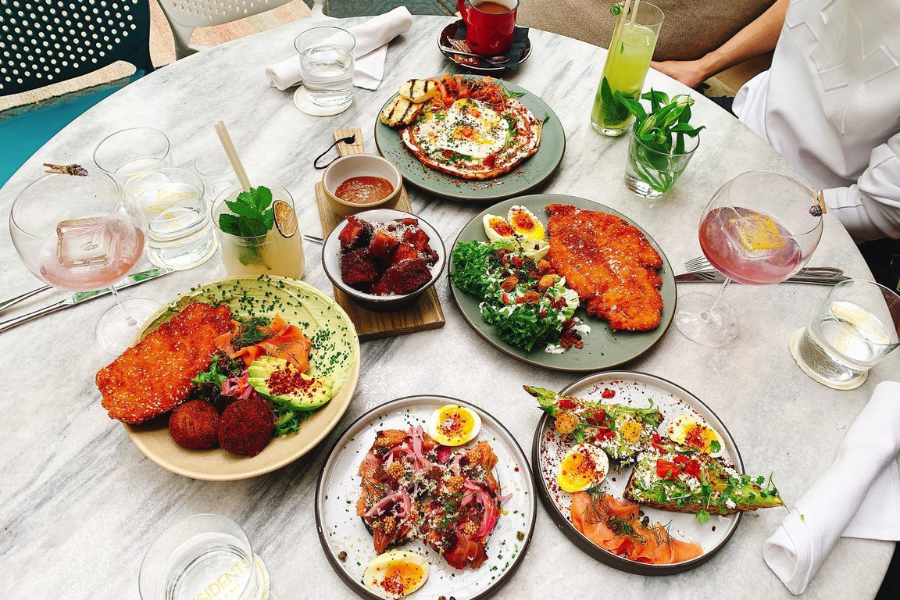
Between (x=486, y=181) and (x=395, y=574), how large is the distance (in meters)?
1.41

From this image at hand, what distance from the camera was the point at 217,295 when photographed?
165cm

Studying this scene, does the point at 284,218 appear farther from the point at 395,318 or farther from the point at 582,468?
the point at 582,468

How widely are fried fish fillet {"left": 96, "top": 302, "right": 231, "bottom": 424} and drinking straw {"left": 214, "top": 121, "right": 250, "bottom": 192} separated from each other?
0.39m

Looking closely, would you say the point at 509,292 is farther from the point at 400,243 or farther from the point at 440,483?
the point at 440,483

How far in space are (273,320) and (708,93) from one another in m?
3.11

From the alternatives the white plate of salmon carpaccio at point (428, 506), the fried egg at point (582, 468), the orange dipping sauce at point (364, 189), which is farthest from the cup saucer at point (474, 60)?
the fried egg at point (582, 468)

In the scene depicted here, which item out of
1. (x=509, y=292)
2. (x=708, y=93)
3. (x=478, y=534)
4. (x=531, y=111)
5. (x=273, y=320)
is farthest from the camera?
(x=708, y=93)

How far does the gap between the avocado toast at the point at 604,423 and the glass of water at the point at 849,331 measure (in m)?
0.59

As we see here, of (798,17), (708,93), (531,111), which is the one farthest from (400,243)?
(708,93)

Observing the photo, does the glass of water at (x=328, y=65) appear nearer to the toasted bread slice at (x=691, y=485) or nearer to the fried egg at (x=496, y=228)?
the fried egg at (x=496, y=228)

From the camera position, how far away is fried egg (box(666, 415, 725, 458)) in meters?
1.49

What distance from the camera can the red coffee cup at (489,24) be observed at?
243 centimetres

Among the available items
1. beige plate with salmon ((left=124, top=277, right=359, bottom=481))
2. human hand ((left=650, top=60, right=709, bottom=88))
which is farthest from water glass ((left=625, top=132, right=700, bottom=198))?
beige plate with salmon ((left=124, top=277, right=359, bottom=481))

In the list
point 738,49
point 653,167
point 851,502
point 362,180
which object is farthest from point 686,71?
point 851,502
